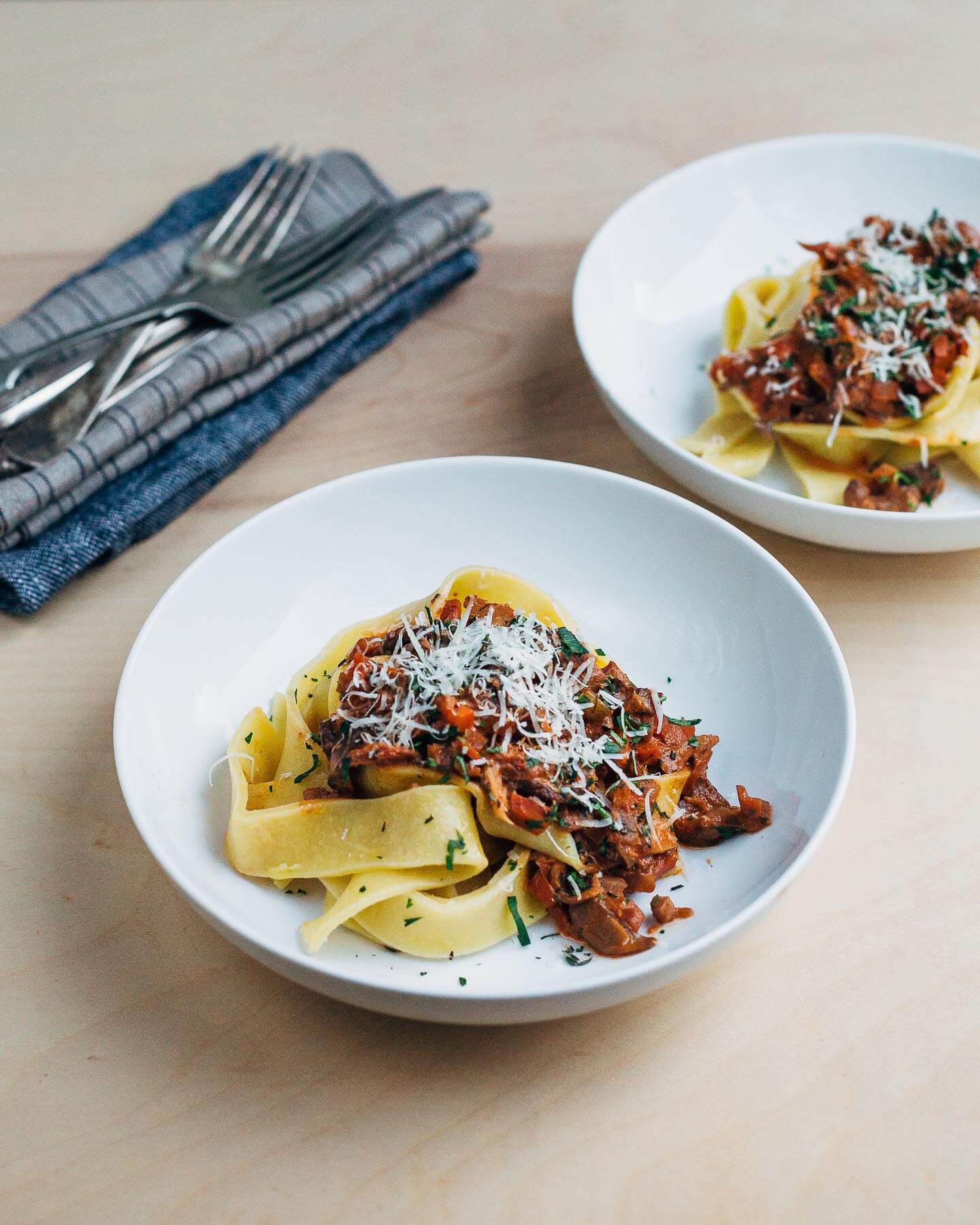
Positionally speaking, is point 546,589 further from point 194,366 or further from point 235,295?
point 235,295

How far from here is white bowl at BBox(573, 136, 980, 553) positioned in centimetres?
439

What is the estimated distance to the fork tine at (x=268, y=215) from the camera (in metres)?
4.86

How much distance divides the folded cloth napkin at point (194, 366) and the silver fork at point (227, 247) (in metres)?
0.10

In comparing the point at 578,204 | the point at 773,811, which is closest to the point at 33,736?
the point at 773,811

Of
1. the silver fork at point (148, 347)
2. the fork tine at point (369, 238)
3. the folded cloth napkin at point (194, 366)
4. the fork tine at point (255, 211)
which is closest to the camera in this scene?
the folded cloth napkin at point (194, 366)

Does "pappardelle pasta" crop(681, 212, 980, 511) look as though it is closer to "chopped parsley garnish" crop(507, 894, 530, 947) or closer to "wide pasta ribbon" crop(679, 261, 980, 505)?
"wide pasta ribbon" crop(679, 261, 980, 505)

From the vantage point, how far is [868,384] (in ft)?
13.0

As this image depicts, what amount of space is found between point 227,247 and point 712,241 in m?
1.98

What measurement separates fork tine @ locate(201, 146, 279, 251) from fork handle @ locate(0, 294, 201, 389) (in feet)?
1.46

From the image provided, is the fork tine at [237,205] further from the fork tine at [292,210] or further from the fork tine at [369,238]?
the fork tine at [369,238]

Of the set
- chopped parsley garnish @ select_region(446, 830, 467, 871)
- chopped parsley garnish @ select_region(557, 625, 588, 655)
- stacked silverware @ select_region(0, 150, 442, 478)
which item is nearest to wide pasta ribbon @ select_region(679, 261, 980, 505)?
chopped parsley garnish @ select_region(557, 625, 588, 655)

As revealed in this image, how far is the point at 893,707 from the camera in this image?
347 cm

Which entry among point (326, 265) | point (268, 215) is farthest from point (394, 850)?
point (268, 215)

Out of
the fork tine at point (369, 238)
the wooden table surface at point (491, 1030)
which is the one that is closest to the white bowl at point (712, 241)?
the wooden table surface at point (491, 1030)
